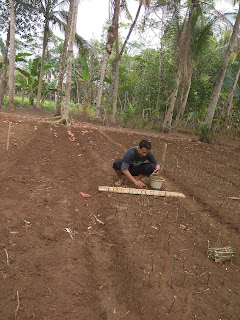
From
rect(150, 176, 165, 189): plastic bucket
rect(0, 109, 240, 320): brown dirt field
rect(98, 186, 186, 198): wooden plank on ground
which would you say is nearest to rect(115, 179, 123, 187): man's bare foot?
rect(0, 109, 240, 320): brown dirt field

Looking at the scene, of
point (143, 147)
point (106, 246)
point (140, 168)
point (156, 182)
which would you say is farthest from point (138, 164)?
point (106, 246)

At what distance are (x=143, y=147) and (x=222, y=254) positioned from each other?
191 centimetres

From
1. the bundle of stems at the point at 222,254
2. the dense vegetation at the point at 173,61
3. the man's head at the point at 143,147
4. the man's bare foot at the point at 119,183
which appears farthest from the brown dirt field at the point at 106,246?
the dense vegetation at the point at 173,61

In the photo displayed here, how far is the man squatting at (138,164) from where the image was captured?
402cm

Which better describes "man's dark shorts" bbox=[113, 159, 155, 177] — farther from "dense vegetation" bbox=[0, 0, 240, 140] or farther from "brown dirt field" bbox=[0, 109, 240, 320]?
"dense vegetation" bbox=[0, 0, 240, 140]

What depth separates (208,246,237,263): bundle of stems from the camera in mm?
2613

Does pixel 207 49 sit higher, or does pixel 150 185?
pixel 207 49

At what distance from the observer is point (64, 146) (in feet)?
21.9

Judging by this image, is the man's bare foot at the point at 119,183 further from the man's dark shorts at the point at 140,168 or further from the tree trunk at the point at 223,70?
the tree trunk at the point at 223,70

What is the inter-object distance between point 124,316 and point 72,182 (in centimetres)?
285

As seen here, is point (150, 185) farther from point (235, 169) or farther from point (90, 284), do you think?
point (235, 169)

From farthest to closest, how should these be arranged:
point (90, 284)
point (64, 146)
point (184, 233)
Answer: point (64, 146) → point (184, 233) → point (90, 284)

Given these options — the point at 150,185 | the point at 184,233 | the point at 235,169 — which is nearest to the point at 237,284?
the point at 184,233

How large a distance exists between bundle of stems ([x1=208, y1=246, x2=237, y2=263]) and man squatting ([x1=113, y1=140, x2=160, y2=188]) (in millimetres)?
1668
